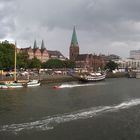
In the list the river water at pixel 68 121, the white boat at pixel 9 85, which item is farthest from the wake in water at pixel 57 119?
the white boat at pixel 9 85

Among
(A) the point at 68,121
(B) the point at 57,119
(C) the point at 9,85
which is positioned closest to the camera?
(A) the point at 68,121

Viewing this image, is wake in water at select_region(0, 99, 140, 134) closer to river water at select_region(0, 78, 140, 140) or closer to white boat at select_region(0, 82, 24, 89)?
river water at select_region(0, 78, 140, 140)

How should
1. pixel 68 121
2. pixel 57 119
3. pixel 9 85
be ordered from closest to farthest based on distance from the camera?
pixel 68 121 < pixel 57 119 < pixel 9 85

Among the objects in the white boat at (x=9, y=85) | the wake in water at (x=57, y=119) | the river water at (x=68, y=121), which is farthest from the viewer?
the white boat at (x=9, y=85)

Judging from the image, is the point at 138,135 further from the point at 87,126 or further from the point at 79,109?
the point at 79,109

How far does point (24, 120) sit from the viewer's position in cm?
3628

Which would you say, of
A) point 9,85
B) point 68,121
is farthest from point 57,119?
point 9,85

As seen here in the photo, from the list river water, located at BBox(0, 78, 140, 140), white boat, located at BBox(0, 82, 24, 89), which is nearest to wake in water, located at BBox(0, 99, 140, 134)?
river water, located at BBox(0, 78, 140, 140)

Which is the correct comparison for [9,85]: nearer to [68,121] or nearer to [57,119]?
[57,119]

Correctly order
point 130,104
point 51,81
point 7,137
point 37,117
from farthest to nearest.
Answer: point 51,81 → point 130,104 → point 37,117 → point 7,137

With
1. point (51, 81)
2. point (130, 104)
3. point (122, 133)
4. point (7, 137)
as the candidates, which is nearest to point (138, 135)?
point (122, 133)

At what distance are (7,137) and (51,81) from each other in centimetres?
7042

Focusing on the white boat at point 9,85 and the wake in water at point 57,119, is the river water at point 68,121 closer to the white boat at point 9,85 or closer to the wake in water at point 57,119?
Result: the wake in water at point 57,119

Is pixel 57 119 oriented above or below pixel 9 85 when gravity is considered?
below
